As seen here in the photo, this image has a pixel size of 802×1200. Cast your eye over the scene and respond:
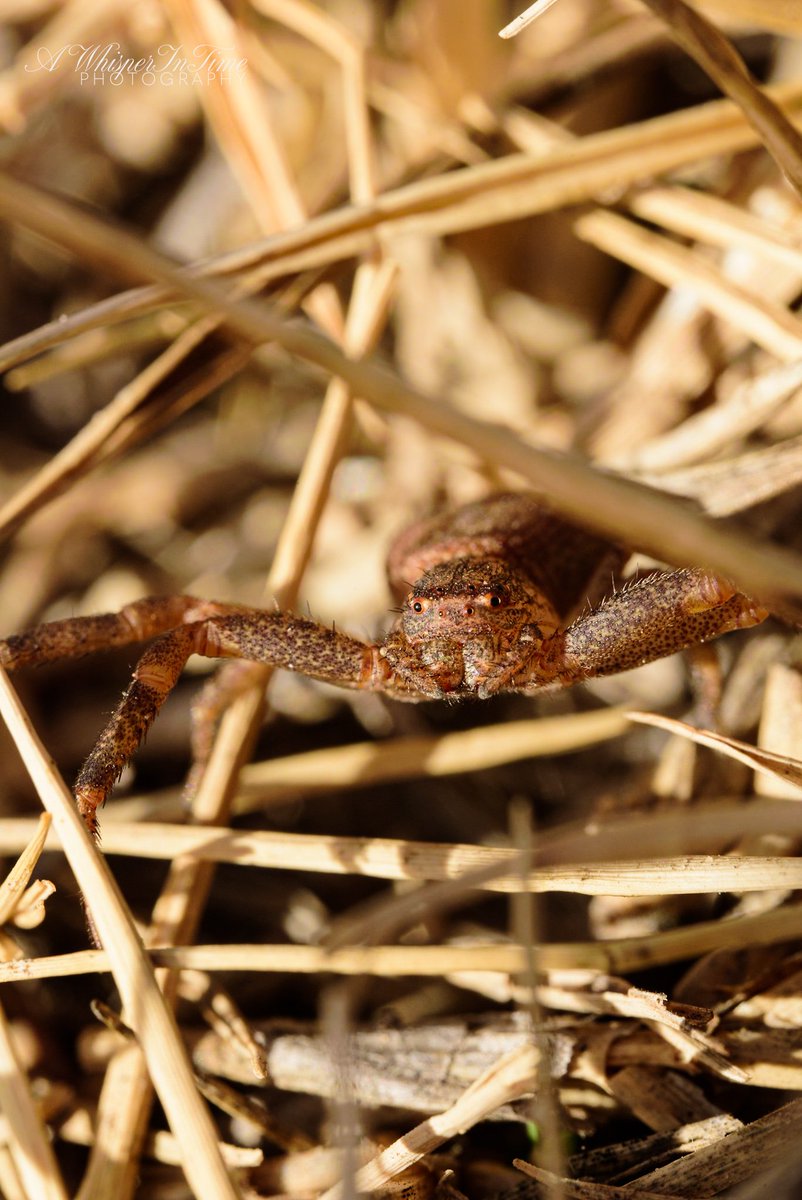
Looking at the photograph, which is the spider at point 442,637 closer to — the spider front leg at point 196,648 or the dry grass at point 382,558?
the spider front leg at point 196,648

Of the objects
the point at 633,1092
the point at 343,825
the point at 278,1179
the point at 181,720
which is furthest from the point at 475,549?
the point at 278,1179

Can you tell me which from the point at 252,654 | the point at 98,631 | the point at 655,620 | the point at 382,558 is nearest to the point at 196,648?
the point at 252,654

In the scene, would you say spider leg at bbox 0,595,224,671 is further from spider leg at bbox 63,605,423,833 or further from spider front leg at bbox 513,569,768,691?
spider front leg at bbox 513,569,768,691

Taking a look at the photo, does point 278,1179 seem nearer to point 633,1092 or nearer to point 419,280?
point 633,1092

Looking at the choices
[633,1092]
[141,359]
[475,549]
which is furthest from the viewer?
[141,359]

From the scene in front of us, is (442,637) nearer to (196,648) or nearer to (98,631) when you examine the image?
(196,648)

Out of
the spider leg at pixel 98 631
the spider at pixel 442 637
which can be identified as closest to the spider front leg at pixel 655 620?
the spider at pixel 442 637
